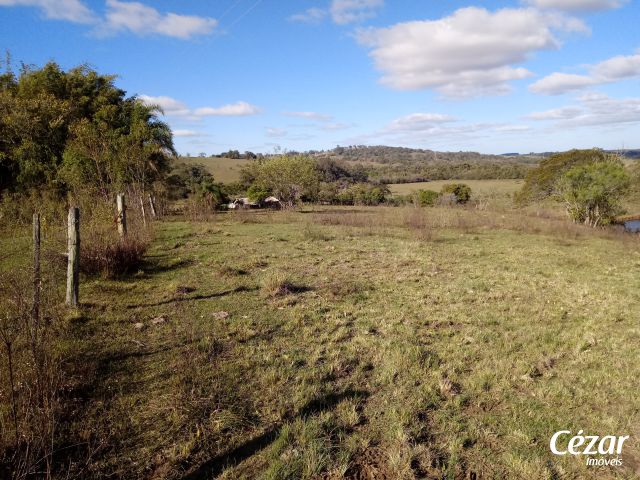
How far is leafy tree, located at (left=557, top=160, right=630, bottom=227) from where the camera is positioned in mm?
22047

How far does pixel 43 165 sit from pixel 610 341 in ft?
75.4

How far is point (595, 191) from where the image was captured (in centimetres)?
2234

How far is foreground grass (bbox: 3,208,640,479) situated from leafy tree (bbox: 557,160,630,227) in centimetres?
1567

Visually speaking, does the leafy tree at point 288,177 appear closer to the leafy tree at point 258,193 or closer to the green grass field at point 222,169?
the leafy tree at point 258,193

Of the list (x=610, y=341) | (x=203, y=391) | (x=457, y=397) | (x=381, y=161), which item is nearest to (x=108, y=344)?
(x=203, y=391)

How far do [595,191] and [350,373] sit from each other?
2409cm

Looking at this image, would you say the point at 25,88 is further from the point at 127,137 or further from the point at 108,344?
the point at 108,344

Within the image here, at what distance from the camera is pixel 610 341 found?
555 cm

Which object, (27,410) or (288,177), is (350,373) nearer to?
(27,410)

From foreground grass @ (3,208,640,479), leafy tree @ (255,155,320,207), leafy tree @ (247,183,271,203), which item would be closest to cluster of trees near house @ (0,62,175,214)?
foreground grass @ (3,208,640,479)

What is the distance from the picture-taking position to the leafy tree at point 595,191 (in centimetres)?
2205

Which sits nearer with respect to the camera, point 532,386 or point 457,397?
point 457,397

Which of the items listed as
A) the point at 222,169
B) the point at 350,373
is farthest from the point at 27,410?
the point at 222,169

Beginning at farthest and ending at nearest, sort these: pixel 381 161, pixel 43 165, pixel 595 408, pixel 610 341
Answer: pixel 381 161 → pixel 43 165 → pixel 610 341 → pixel 595 408
